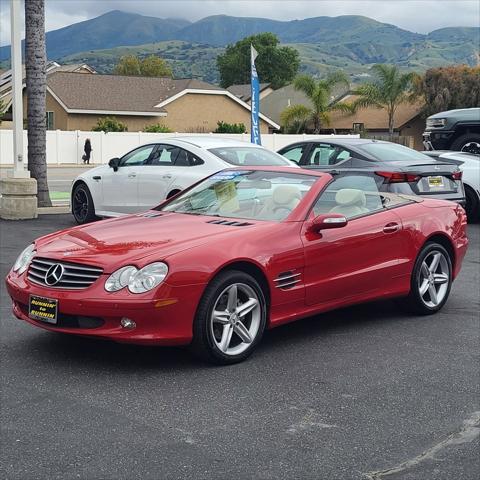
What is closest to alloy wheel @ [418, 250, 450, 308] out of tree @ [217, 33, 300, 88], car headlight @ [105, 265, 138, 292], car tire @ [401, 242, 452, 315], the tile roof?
car tire @ [401, 242, 452, 315]

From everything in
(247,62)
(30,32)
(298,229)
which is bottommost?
(298,229)

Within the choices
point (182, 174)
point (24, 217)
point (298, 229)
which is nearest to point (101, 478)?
point (298, 229)

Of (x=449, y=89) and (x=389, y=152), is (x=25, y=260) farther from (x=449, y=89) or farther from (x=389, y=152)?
(x=449, y=89)

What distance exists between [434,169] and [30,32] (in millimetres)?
8592

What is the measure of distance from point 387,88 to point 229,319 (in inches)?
2036

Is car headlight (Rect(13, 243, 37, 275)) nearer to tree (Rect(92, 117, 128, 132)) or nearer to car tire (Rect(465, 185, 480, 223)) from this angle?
car tire (Rect(465, 185, 480, 223))

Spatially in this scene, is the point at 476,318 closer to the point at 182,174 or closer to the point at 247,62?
the point at 182,174

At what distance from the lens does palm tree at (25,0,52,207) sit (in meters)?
16.3

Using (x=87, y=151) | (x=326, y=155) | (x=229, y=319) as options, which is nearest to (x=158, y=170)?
(x=326, y=155)

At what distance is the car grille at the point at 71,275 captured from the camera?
18.6 ft

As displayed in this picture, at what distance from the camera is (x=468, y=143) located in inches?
706

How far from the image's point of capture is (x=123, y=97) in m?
53.7

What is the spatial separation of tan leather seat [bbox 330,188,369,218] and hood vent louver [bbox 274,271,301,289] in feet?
2.73

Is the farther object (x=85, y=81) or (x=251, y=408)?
(x=85, y=81)
